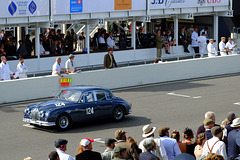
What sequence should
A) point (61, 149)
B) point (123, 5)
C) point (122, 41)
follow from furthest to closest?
1. point (122, 41)
2. point (123, 5)
3. point (61, 149)

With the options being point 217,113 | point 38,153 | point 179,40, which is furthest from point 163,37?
point 38,153

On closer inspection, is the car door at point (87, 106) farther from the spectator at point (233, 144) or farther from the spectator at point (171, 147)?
the spectator at point (233, 144)

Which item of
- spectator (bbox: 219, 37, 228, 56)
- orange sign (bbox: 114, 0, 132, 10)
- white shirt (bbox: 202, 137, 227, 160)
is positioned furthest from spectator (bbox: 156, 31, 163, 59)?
white shirt (bbox: 202, 137, 227, 160)

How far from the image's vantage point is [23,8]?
25.5m

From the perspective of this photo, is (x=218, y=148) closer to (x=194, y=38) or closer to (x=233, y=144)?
(x=233, y=144)

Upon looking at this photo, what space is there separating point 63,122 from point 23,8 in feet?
34.0

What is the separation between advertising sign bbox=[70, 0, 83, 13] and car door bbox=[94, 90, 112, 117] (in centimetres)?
1003

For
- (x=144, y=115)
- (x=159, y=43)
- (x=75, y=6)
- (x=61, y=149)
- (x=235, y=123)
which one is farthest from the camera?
(x=159, y=43)

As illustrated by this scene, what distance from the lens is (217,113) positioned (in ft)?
63.0

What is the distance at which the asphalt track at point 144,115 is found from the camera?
15.1 metres

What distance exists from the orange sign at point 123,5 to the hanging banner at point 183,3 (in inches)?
57.9

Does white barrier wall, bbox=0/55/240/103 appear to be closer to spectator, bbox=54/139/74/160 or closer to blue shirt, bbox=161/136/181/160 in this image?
spectator, bbox=54/139/74/160

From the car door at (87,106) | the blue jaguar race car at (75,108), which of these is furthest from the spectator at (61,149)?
the car door at (87,106)

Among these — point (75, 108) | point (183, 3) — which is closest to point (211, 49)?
point (183, 3)
